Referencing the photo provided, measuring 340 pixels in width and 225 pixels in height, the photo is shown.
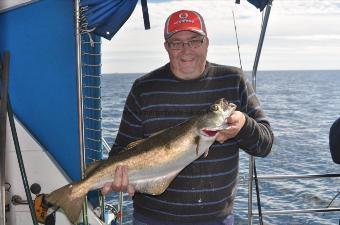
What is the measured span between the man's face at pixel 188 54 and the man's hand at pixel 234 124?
21.3 inches

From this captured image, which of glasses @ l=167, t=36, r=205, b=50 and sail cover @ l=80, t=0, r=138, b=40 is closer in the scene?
glasses @ l=167, t=36, r=205, b=50

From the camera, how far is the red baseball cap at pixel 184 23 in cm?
338

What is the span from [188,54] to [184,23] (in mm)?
244

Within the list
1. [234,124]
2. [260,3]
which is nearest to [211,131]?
[234,124]

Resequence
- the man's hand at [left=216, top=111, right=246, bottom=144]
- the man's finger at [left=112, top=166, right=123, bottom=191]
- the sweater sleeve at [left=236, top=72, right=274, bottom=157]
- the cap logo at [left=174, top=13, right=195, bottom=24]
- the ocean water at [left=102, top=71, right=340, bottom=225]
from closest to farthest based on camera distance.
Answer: the man's hand at [left=216, top=111, right=246, bottom=144] < the sweater sleeve at [left=236, top=72, right=274, bottom=157] < the man's finger at [left=112, top=166, right=123, bottom=191] < the cap logo at [left=174, top=13, right=195, bottom=24] < the ocean water at [left=102, top=71, right=340, bottom=225]

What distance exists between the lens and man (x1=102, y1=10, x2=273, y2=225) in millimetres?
3354

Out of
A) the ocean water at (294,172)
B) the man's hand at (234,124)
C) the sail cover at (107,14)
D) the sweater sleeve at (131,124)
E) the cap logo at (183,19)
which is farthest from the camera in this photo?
the ocean water at (294,172)

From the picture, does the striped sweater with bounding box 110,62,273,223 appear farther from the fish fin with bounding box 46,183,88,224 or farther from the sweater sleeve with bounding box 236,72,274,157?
the fish fin with bounding box 46,183,88,224

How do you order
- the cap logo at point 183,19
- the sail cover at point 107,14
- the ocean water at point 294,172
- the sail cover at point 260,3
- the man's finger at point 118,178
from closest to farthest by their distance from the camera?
the man's finger at point 118,178 < the cap logo at point 183,19 < the sail cover at point 107,14 < the sail cover at point 260,3 < the ocean water at point 294,172

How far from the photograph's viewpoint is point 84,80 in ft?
17.3

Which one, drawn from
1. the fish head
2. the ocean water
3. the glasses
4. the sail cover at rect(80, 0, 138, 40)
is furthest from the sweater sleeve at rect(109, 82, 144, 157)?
the ocean water

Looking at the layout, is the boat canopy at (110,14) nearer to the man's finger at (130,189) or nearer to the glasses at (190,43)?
the glasses at (190,43)

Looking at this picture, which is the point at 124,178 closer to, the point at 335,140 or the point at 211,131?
the point at 211,131

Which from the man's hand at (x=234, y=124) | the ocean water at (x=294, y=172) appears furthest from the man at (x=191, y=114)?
the ocean water at (x=294, y=172)
